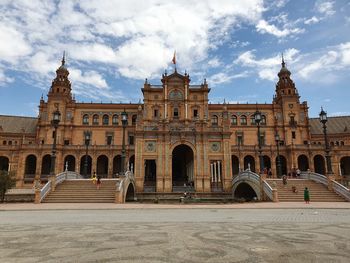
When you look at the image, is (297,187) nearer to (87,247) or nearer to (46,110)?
(87,247)

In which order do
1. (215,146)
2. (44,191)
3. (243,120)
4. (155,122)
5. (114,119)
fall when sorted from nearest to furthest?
(44,191) → (215,146) → (155,122) → (114,119) → (243,120)

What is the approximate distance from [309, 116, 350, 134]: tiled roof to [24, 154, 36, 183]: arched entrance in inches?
2495

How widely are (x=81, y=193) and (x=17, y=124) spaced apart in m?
51.4

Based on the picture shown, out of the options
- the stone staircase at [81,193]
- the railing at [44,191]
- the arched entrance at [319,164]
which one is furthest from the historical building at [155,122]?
the railing at [44,191]

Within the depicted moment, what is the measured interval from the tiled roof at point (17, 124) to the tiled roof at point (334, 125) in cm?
6824

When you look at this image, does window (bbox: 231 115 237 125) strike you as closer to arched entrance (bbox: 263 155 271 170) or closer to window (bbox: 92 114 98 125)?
arched entrance (bbox: 263 155 271 170)

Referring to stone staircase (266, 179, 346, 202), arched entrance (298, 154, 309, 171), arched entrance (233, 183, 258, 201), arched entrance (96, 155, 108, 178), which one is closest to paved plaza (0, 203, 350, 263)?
stone staircase (266, 179, 346, 202)

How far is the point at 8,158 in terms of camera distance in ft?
185

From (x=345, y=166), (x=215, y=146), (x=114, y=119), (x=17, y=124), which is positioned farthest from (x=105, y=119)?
(x=345, y=166)

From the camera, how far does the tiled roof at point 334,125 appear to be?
67375 mm

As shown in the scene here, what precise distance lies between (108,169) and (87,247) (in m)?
52.4

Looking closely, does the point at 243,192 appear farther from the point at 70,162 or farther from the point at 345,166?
the point at 70,162

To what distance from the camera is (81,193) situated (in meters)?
26.7

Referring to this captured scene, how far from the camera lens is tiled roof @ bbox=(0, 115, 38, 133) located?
6572cm
